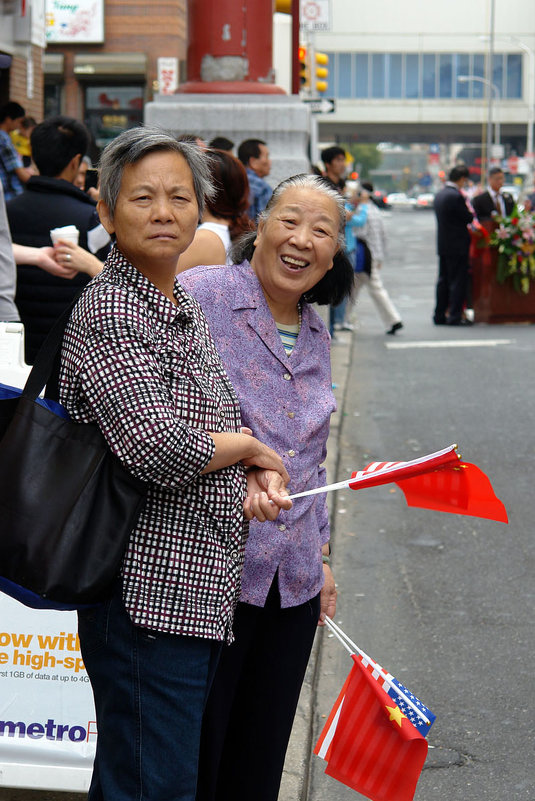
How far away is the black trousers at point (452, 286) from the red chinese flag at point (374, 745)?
13405 millimetres

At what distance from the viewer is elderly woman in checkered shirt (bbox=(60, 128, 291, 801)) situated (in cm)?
221

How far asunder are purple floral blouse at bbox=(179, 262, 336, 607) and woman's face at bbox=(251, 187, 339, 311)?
60 millimetres

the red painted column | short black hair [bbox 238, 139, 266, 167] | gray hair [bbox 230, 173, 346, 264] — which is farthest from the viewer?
the red painted column

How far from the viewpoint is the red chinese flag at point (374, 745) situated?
279cm

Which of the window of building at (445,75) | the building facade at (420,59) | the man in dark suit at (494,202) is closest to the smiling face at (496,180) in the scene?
the man in dark suit at (494,202)

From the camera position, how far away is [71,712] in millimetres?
3379

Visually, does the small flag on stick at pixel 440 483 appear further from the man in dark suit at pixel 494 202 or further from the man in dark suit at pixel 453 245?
the man in dark suit at pixel 494 202

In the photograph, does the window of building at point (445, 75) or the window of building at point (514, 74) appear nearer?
the window of building at point (445, 75)

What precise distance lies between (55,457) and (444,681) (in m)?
2.87

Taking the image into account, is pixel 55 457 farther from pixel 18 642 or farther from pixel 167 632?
pixel 18 642

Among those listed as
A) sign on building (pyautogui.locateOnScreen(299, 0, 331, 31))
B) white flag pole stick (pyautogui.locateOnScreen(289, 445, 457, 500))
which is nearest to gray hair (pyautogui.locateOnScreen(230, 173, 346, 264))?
white flag pole stick (pyautogui.locateOnScreen(289, 445, 457, 500))

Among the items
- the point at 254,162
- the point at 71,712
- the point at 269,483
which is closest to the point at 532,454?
the point at 254,162

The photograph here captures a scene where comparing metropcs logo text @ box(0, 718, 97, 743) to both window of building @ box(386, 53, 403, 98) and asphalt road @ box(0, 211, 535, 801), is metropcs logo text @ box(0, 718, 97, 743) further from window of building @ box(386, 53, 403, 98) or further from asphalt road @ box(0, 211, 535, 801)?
window of building @ box(386, 53, 403, 98)

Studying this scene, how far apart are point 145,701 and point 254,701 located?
1.79ft
